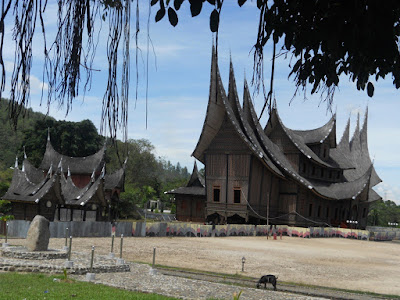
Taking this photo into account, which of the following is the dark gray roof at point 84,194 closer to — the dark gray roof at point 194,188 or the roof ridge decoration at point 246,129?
the roof ridge decoration at point 246,129

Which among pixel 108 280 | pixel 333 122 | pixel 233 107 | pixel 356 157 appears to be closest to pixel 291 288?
pixel 108 280

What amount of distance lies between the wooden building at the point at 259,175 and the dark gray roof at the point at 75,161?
7.87 meters

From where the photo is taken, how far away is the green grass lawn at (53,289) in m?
9.16

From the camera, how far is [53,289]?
9914 millimetres

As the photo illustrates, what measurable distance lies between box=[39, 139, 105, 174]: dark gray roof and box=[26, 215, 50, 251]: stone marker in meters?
25.5

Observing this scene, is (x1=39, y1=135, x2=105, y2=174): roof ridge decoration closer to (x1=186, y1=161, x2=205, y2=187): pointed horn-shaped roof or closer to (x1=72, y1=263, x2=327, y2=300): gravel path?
(x1=186, y1=161, x2=205, y2=187): pointed horn-shaped roof

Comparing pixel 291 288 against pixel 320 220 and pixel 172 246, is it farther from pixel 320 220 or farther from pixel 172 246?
pixel 320 220

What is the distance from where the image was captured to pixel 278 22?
430 cm

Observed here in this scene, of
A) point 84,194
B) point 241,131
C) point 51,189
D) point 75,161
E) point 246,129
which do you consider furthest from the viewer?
point 75,161

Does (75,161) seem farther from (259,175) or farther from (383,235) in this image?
(383,235)

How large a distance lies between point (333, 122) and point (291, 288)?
109 feet

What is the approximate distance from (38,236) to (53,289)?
484 cm

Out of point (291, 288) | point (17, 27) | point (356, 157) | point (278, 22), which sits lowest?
point (291, 288)

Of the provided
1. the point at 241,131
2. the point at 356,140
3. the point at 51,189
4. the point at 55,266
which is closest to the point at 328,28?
the point at 55,266
